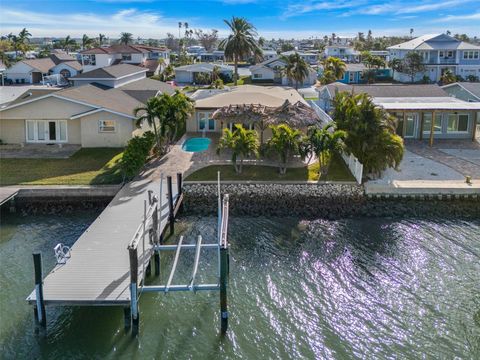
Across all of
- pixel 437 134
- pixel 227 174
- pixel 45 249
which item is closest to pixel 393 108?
pixel 437 134

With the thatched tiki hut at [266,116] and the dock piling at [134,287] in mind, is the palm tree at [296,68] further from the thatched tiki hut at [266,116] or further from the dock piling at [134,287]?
the dock piling at [134,287]

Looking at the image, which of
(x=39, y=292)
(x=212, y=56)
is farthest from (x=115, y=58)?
(x=39, y=292)

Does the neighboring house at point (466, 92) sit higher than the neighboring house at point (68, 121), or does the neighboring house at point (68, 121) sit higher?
the neighboring house at point (466, 92)

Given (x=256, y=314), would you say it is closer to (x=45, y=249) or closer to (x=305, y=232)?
(x=305, y=232)

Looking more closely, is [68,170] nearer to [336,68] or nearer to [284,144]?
[284,144]

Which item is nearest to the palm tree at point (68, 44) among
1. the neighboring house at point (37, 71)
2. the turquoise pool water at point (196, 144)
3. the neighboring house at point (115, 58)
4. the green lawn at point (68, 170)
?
the neighboring house at point (115, 58)

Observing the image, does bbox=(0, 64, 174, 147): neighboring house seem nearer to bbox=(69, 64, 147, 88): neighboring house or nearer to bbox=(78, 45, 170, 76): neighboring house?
bbox=(69, 64, 147, 88): neighboring house

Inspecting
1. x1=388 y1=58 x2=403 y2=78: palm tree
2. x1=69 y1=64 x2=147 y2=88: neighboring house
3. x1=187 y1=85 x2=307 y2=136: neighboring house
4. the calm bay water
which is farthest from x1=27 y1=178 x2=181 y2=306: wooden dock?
x1=388 y1=58 x2=403 y2=78: palm tree
